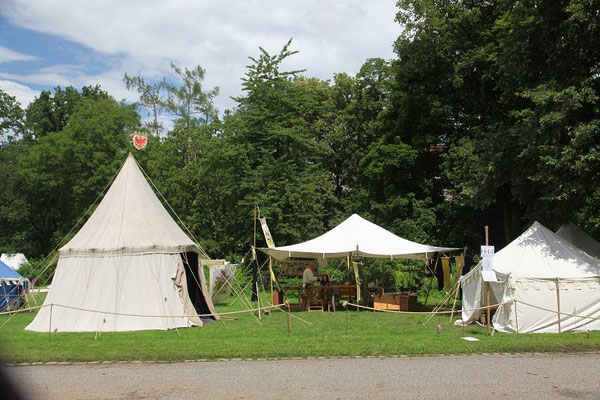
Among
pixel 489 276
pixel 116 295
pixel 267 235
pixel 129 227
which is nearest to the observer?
pixel 489 276

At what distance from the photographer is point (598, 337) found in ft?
44.9

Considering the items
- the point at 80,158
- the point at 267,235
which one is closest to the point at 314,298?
the point at 267,235

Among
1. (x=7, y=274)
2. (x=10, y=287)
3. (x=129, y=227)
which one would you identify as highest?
(x=129, y=227)

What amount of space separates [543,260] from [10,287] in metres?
20.4

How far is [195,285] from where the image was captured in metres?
19.9

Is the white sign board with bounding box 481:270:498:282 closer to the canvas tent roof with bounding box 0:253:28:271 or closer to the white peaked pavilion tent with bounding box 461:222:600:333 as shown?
the white peaked pavilion tent with bounding box 461:222:600:333

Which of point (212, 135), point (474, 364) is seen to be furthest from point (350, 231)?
point (212, 135)

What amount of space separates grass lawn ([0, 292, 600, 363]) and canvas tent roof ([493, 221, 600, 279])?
5.79 ft

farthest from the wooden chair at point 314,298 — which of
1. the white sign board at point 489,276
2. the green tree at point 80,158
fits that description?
the green tree at point 80,158

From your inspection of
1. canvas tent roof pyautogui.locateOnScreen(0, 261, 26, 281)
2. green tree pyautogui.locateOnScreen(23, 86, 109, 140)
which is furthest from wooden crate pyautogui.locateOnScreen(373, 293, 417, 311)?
green tree pyautogui.locateOnScreen(23, 86, 109, 140)

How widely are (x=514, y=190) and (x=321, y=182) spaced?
704 inches

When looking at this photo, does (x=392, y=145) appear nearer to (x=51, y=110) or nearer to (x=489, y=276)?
(x=489, y=276)

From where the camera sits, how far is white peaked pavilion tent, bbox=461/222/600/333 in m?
15.2

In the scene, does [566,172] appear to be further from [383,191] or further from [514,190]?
[383,191]
